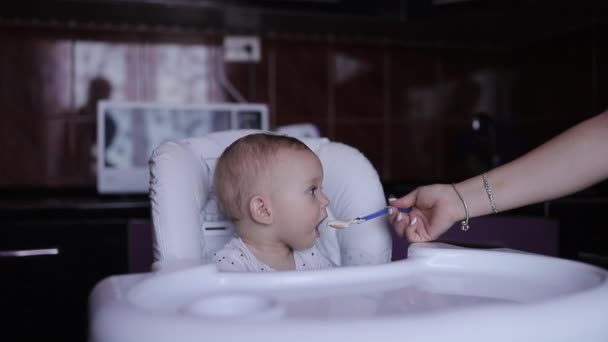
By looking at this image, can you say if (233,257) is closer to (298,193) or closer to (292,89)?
(298,193)

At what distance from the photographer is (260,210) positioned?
101 cm

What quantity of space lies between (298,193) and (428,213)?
23 cm

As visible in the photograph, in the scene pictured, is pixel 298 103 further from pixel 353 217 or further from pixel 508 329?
pixel 508 329

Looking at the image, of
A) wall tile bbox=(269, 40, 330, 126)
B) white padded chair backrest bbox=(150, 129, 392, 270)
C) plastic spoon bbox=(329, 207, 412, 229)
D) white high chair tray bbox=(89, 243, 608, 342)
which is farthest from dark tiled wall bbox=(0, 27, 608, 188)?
white high chair tray bbox=(89, 243, 608, 342)

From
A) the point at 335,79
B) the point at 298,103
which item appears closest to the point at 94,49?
the point at 298,103

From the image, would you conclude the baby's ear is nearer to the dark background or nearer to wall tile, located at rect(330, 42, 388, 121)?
the dark background

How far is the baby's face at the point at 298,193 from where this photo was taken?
0.99 meters

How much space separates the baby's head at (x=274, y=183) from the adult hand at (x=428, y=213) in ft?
0.48

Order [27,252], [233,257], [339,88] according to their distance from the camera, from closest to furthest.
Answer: [233,257]
[27,252]
[339,88]

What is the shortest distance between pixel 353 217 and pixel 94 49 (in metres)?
1.36

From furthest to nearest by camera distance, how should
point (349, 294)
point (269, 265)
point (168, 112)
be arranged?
1. point (168, 112)
2. point (269, 265)
3. point (349, 294)

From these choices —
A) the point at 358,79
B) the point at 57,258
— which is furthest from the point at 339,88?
the point at 57,258

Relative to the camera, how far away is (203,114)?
5.94 feet

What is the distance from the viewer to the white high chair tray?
46cm
